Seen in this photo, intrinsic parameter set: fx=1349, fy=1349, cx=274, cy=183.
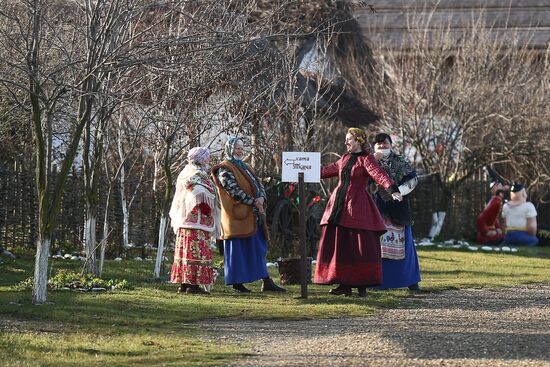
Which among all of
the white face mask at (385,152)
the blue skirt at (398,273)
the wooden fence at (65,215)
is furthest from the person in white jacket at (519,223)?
the white face mask at (385,152)

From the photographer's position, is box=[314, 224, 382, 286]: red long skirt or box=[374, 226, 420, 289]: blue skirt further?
box=[374, 226, 420, 289]: blue skirt

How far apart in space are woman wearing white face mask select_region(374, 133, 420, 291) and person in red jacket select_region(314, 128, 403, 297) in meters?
0.72

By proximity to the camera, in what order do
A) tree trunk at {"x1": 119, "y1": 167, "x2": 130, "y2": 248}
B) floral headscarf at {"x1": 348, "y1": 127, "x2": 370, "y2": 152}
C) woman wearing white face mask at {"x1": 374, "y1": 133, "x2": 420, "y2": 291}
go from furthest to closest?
tree trunk at {"x1": 119, "y1": 167, "x2": 130, "y2": 248} < woman wearing white face mask at {"x1": 374, "y1": 133, "x2": 420, "y2": 291} < floral headscarf at {"x1": 348, "y1": 127, "x2": 370, "y2": 152}

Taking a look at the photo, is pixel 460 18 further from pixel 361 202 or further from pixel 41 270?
pixel 41 270

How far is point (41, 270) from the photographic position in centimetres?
1265

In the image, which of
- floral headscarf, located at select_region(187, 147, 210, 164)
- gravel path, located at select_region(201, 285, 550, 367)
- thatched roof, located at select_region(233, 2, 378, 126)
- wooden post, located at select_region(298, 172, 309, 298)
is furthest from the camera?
thatched roof, located at select_region(233, 2, 378, 126)

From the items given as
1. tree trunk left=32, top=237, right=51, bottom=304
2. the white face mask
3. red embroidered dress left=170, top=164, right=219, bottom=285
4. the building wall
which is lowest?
tree trunk left=32, top=237, right=51, bottom=304

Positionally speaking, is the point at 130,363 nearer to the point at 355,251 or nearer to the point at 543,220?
the point at 355,251

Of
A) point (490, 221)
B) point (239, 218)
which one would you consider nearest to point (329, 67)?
point (490, 221)

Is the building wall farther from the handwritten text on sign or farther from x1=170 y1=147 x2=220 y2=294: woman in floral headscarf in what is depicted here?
the handwritten text on sign

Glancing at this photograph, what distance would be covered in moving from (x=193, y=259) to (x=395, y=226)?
2.52 m

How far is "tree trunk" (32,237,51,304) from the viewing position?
12625 mm

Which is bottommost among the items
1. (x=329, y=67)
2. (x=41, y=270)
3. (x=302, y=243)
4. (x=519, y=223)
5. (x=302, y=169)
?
(x=41, y=270)

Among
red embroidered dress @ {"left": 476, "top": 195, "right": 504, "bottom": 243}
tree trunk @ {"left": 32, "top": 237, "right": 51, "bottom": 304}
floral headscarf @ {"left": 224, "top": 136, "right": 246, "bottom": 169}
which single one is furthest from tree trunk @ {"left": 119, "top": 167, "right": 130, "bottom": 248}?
red embroidered dress @ {"left": 476, "top": 195, "right": 504, "bottom": 243}
